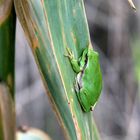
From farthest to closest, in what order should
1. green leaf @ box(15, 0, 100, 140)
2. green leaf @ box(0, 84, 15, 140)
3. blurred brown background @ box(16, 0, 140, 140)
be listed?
blurred brown background @ box(16, 0, 140, 140)
green leaf @ box(0, 84, 15, 140)
green leaf @ box(15, 0, 100, 140)

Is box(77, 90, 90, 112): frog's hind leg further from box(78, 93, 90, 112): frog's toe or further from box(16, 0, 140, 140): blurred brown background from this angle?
box(16, 0, 140, 140): blurred brown background

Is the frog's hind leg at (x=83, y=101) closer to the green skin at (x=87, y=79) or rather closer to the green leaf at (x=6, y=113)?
the green skin at (x=87, y=79)

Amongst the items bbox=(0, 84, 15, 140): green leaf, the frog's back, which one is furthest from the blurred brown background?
bbox=(0, 84, 15, 140): green leaf

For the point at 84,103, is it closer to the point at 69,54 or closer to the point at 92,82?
the point at 69,54

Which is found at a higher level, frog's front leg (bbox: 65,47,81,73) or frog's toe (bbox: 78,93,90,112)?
frog's front leg (bbox: 65,47,81,73)

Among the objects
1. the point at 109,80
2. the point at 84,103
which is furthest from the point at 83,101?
the point at 109,80

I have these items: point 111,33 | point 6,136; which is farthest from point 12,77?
point 111,33

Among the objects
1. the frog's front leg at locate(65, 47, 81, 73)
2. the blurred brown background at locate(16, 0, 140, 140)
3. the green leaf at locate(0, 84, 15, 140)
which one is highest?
the frog's front leg at locate(65, 47, 81, 73)
